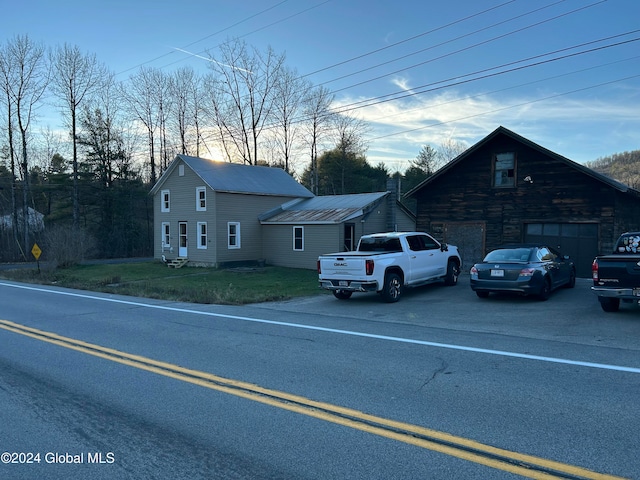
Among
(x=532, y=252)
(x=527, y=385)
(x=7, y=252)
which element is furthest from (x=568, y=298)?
(x=7, y=252)

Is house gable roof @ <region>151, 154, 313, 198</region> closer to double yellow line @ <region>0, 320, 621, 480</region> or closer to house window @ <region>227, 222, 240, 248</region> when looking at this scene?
house window @ <region>227, 222, 240, 248</region>

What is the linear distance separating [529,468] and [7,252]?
47.0 m

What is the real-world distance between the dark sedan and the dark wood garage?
4198mm

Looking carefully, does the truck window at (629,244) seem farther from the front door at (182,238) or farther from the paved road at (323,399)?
the front door at (182,238)

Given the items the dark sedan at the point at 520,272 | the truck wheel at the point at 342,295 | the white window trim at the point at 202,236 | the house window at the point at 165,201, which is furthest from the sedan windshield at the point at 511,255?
the house window at the point at 165,201

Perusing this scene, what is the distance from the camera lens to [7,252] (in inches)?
1635

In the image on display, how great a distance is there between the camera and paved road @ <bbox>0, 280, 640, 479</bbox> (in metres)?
3.98

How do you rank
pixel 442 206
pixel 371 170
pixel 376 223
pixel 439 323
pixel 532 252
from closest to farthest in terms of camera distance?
pixel 439 323
pixel 532 252
pixel 442 206
pixel 376 223
pixel 371 170

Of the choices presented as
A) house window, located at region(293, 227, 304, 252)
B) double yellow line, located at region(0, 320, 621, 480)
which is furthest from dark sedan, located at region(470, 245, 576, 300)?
house window, located at region(293, 227, 304, 252)

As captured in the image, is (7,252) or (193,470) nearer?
(193,470)

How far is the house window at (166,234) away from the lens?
114ft

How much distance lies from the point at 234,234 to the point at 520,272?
2188cm

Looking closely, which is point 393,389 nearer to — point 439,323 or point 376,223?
point 439,323

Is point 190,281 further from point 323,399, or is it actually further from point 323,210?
point 323,399
